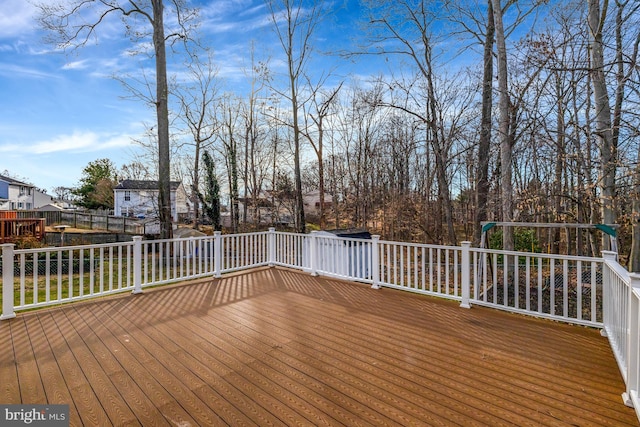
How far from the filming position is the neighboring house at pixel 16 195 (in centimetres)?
2389

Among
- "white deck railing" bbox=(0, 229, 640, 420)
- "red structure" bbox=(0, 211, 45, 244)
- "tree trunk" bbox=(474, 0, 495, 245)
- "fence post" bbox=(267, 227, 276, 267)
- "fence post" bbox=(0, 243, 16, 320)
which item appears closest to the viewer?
"white deck railing" bbox=(0, 229, 640, 420)

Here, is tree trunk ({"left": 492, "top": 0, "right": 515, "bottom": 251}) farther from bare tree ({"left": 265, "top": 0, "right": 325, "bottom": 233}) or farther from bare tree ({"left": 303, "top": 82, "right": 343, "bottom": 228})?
bare tree ({"left": 303, "top": 82, "right": 343, "bottom": 228})

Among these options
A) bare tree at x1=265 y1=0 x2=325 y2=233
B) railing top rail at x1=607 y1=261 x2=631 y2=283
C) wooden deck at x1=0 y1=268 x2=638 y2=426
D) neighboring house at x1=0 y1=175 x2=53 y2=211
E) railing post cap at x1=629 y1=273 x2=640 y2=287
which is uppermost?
bare tree at x1=265 y1=0 x2=325 y2=233

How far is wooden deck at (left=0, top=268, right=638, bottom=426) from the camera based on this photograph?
1.87 meters

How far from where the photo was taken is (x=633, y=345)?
183 cm

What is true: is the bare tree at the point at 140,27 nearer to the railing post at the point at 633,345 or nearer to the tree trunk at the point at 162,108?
the tree trunk at the point at 162,108

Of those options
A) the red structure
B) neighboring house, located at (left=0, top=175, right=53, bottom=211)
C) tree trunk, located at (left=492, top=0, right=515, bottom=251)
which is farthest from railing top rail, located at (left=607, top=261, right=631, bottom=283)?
neighboring house, located at (left=0, top=175, right=53, bottom=211)

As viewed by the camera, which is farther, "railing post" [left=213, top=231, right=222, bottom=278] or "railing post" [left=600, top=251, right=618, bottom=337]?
"railing post" [left=213, top=231, right=222, bottom=278]

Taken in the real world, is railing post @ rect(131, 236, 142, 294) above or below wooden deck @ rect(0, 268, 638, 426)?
above

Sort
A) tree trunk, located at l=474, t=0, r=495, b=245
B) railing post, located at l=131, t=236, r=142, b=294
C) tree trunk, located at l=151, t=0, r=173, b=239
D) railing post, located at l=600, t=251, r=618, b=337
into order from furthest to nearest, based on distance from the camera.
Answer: tree trunk, located at l=151, t=0, r=173, b=239
tree trunk, located at l=474, t=0, r=495, b=245
railing post, located at l=131, t=236, r=142, b=294
railing post, located at l=600, t=251, r=618, b=337

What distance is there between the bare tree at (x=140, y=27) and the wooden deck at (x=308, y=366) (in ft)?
14.7

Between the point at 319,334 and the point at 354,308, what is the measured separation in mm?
932

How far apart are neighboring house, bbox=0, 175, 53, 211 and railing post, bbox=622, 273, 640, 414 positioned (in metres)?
32.4

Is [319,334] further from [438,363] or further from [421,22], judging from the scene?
[421,22]
